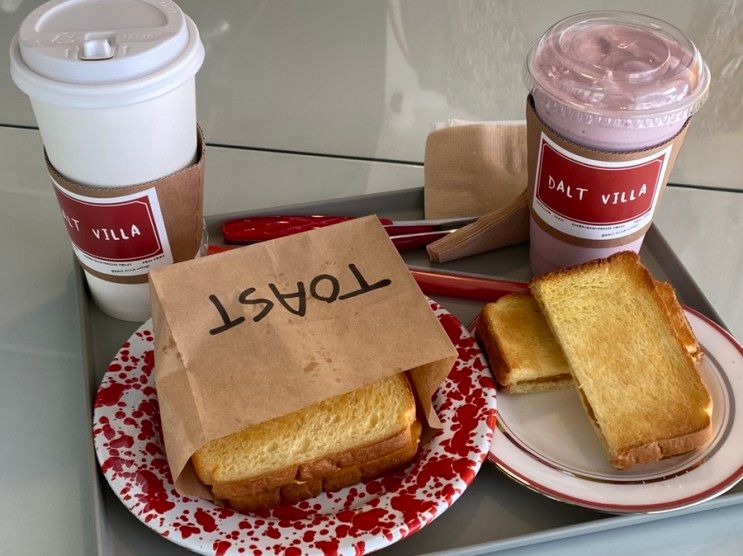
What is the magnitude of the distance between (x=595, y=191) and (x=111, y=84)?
1.65 ft

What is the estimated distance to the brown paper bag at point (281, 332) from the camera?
2.37 feet

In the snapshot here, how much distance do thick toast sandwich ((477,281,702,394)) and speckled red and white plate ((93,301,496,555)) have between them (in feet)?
0.08

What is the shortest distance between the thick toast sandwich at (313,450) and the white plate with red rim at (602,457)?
0.10 metres

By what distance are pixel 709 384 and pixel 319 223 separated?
0.50 meters

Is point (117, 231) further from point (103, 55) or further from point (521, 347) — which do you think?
point (521, 347)

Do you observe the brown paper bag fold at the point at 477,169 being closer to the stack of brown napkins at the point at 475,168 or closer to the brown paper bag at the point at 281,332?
the stack of brown napkins at the point at 475,168

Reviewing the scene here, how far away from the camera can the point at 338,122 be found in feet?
4.53

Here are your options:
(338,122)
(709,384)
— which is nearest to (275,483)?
(709,384)

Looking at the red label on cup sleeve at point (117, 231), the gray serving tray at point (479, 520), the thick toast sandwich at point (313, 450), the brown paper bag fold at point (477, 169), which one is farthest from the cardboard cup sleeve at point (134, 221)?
the brown paper bag fold at point (477, 169)

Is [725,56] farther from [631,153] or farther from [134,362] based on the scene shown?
[134,362]

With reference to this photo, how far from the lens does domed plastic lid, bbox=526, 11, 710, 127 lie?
2.80ft

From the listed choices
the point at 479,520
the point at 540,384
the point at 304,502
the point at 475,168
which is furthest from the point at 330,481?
the point at 475,168

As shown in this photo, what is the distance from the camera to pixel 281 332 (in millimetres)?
767

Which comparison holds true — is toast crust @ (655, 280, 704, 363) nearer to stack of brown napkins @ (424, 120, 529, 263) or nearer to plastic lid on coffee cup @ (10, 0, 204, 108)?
stack of brown napkins @ (424, 120, 529, 263)
